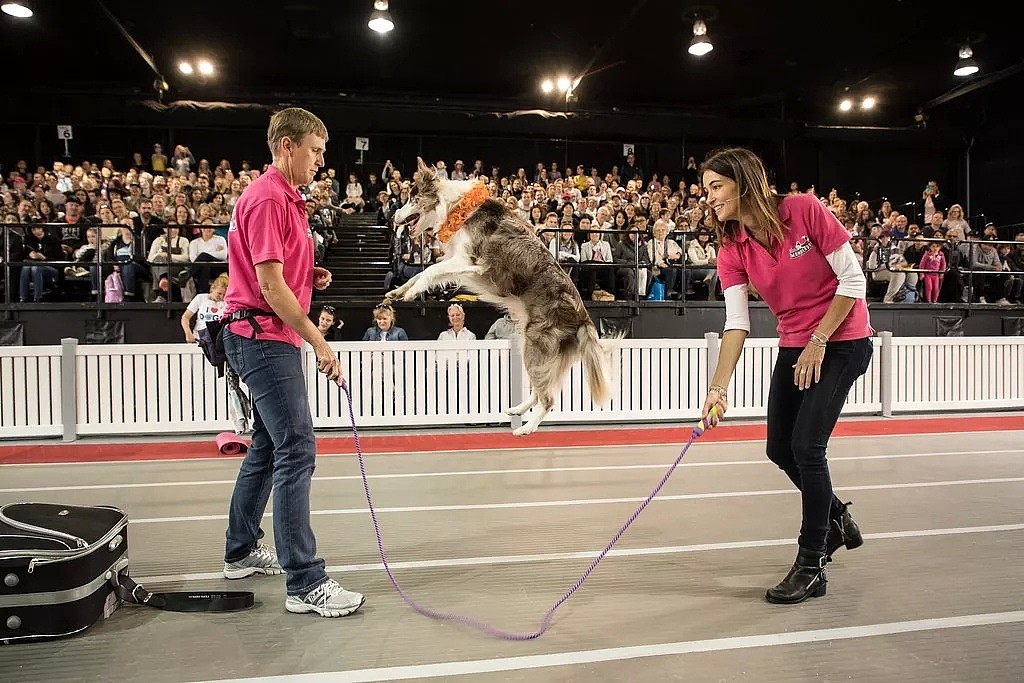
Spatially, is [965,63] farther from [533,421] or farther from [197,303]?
[197,303]

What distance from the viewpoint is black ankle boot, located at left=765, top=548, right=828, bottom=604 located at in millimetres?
2875

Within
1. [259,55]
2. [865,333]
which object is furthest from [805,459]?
[259,55]

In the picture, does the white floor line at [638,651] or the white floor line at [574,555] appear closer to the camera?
the white floor line at [638,651]

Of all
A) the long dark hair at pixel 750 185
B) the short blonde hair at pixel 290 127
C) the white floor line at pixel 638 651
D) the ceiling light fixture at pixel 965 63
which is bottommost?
the white floor line at pixel 638 651

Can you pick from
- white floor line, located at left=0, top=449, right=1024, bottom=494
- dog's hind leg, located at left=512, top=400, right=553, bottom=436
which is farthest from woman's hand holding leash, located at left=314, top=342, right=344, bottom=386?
white floor line, located at left=0, top=449, right=1024, bottom=494

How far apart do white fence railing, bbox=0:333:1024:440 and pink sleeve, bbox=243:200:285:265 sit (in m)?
4.68

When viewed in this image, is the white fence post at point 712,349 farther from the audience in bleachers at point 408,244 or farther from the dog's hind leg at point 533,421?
the dog's hind leg at point 533,421

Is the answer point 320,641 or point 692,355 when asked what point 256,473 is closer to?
point 320,641

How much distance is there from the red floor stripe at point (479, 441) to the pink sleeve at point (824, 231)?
4.50 meters

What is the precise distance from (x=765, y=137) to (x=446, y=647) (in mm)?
18829

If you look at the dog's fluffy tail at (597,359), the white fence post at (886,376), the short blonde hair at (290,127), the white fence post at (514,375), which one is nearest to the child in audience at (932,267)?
the white fence post at (886,376)

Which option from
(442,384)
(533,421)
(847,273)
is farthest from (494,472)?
(847,273)

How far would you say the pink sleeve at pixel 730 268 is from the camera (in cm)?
304

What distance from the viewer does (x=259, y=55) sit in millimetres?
15164
